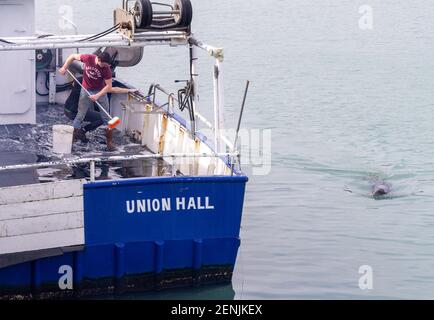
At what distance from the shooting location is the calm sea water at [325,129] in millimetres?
14953

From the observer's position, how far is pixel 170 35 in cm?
1292

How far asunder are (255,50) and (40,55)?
17779mm

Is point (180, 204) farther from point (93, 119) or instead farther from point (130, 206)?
point (93, 119)

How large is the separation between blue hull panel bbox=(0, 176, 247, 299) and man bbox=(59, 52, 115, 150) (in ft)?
10.8

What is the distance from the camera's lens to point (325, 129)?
25.7m

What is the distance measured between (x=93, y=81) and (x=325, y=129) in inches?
454

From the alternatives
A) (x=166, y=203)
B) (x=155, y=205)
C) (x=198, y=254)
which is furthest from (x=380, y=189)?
(x=155, y=205)

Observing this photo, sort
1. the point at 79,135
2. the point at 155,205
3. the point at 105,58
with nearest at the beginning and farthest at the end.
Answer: the point at 155,205 < the point at 105,58 < the point at 79,135

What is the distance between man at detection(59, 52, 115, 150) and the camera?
15.2m

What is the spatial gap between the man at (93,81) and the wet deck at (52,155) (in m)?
0.34

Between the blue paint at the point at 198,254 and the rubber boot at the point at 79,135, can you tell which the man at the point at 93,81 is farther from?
the blue paint at the point at 198,254

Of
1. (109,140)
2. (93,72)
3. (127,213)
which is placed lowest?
(127,213)

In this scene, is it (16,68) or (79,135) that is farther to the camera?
(16,68)

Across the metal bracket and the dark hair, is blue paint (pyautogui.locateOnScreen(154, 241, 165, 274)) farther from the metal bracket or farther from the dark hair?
the dark hair
